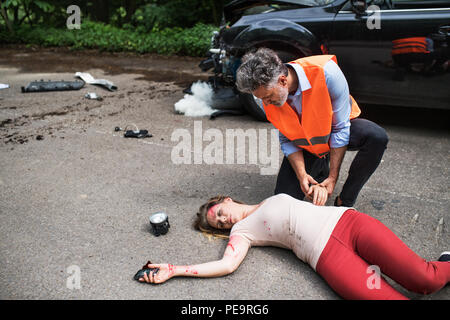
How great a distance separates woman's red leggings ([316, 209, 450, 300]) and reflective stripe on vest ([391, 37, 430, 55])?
2431 mm

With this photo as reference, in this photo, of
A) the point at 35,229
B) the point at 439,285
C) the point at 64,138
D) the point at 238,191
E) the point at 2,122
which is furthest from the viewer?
the point at 2,122

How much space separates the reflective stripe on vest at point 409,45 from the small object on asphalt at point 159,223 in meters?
2.96

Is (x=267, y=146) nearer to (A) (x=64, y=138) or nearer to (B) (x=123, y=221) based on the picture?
(B) (x=123, y=221)

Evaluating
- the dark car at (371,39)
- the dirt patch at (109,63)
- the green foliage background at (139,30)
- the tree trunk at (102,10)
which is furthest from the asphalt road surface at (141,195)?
the tree trunk at (102,10)

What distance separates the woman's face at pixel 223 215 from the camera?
2.47m

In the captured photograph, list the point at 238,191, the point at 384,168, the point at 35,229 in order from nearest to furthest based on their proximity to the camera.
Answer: the point at 35,229
the point at 238,191
the point at 384,168

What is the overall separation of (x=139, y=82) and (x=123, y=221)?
15.2 ft

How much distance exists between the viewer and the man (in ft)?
7.09

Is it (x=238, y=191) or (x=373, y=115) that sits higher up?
(x=373, y=115)

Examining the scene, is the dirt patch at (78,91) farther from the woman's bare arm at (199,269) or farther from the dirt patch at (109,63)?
the woman's bare arm at (199,269)

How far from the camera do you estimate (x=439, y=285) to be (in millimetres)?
1849

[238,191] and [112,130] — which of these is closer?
[238,191]

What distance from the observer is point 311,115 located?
2.37m

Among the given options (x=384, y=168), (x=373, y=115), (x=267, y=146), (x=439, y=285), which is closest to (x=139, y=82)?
(x=267, y=146)
